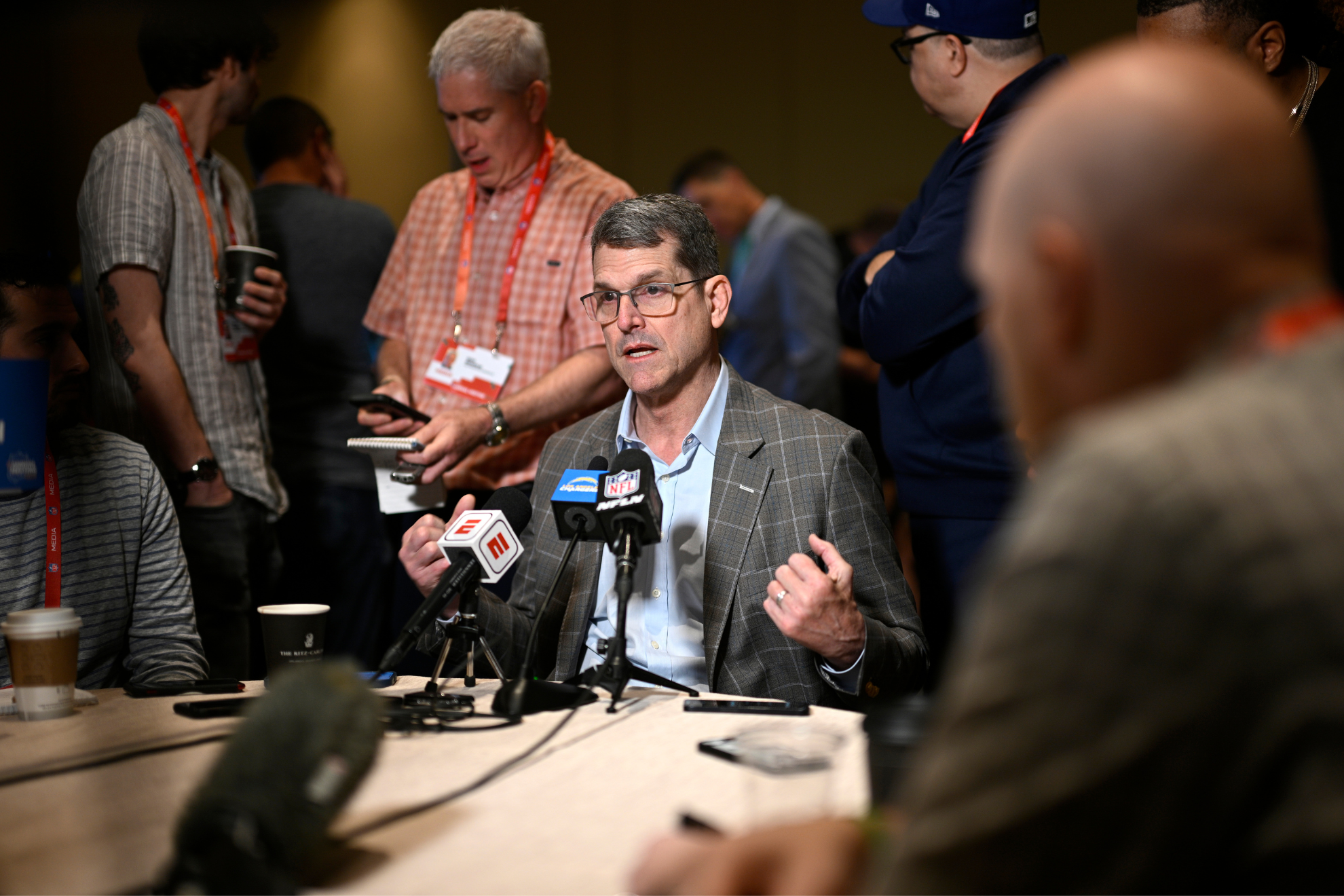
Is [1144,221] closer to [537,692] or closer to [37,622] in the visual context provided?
[537,692]

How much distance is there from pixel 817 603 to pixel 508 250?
1.61 meters

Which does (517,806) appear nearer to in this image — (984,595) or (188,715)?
(188,715)

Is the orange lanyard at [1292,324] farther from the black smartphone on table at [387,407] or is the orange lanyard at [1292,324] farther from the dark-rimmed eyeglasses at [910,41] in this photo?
the black smartphone on table at [387,407]

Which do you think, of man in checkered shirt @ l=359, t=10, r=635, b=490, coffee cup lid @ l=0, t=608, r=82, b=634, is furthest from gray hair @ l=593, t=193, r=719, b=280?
coffee cup lid @ l=0, t=608, r=82, b=634

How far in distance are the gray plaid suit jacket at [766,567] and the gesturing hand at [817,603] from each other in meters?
0.10

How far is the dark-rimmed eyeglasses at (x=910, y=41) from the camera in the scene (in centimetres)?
225

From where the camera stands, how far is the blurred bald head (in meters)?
0.62

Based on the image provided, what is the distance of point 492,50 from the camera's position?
9.46ft

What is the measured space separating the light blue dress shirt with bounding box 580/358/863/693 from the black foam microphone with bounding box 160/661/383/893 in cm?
110

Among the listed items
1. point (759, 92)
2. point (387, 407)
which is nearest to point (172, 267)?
point (387, 407)

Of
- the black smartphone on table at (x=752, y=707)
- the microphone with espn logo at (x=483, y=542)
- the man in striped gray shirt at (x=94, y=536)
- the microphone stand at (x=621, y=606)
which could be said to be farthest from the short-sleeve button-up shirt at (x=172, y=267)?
the black smartphone on table at (x=752, y=707)

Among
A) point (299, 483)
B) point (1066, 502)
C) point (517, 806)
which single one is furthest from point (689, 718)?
point (299, 483)

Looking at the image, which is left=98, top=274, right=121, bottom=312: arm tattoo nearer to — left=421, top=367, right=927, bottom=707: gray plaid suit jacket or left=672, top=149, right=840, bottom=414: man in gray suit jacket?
left=421, top=367, right=927, bottom=707: gray plaid suit jacket

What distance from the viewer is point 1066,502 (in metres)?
0.57
